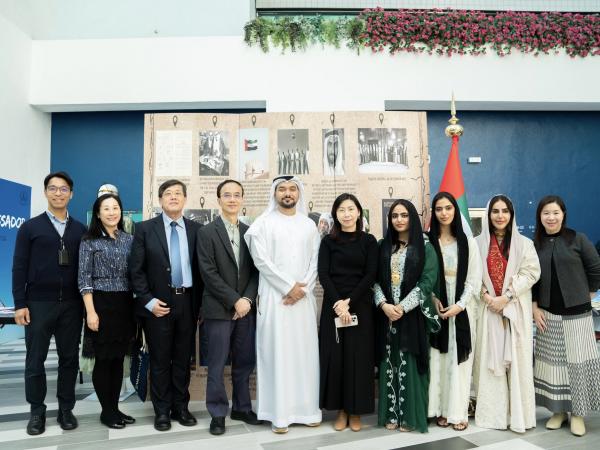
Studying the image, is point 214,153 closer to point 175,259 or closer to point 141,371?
point 175,259

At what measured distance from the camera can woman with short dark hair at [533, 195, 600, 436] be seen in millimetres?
2971

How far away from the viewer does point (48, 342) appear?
2994mm

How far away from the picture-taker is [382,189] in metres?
3.98

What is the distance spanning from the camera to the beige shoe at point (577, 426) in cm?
294

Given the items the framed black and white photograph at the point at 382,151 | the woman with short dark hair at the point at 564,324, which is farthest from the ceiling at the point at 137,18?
the woman with short dark hair at the point at 564,324

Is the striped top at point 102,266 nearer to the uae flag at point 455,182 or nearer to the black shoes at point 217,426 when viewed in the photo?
the black shoes at point 217,426

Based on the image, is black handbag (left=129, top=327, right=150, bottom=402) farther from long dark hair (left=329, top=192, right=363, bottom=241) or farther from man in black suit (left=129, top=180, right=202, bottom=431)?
long dark hair (left=329, top=192, right=363, bottom=241)

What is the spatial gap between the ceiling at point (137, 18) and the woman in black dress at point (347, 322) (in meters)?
5.22

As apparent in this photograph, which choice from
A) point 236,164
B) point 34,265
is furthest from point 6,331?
point 236,164

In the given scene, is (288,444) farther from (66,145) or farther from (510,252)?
(66,145)

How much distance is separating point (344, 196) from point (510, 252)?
122 cm

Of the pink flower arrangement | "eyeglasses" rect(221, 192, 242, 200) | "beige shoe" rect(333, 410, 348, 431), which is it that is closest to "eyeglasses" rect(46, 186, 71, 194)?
"eyeglasses" rect(221, 192, 242, 200)

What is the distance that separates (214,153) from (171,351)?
182 centimetres

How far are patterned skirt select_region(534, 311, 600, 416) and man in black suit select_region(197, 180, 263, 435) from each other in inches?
80.5
